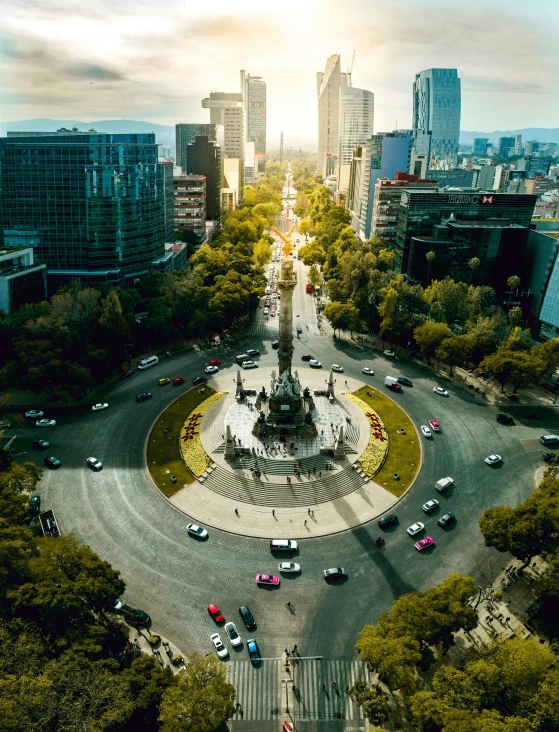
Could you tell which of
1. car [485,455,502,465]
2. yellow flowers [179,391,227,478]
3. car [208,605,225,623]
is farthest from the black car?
car [485,455,502,465]

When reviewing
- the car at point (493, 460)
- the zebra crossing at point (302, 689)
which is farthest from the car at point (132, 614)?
the car at point (493, 460)

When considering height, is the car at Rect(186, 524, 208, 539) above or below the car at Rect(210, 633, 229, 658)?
above

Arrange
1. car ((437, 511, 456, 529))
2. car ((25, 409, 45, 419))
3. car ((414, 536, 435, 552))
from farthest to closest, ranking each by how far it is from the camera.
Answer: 1. car ((25, 409, 45, 419))
2. car ((437, 511, 456, 529))
3. car ((414, 536, 435, 552))

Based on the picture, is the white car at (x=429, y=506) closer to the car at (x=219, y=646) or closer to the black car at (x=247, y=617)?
the black car at (x=247, y=617)

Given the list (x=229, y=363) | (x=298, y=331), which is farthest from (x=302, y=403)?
(x=298, y=331)

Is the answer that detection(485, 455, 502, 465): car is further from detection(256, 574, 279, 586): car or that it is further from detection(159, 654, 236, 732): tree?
detection(159, 654, 236, 732): tree

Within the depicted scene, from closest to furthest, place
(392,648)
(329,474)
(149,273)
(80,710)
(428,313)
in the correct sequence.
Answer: (80,710) < (392,648) < (329,474) < (428,313) < (149,273)

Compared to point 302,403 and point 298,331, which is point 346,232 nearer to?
point 298,331

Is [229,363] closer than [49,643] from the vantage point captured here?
No
